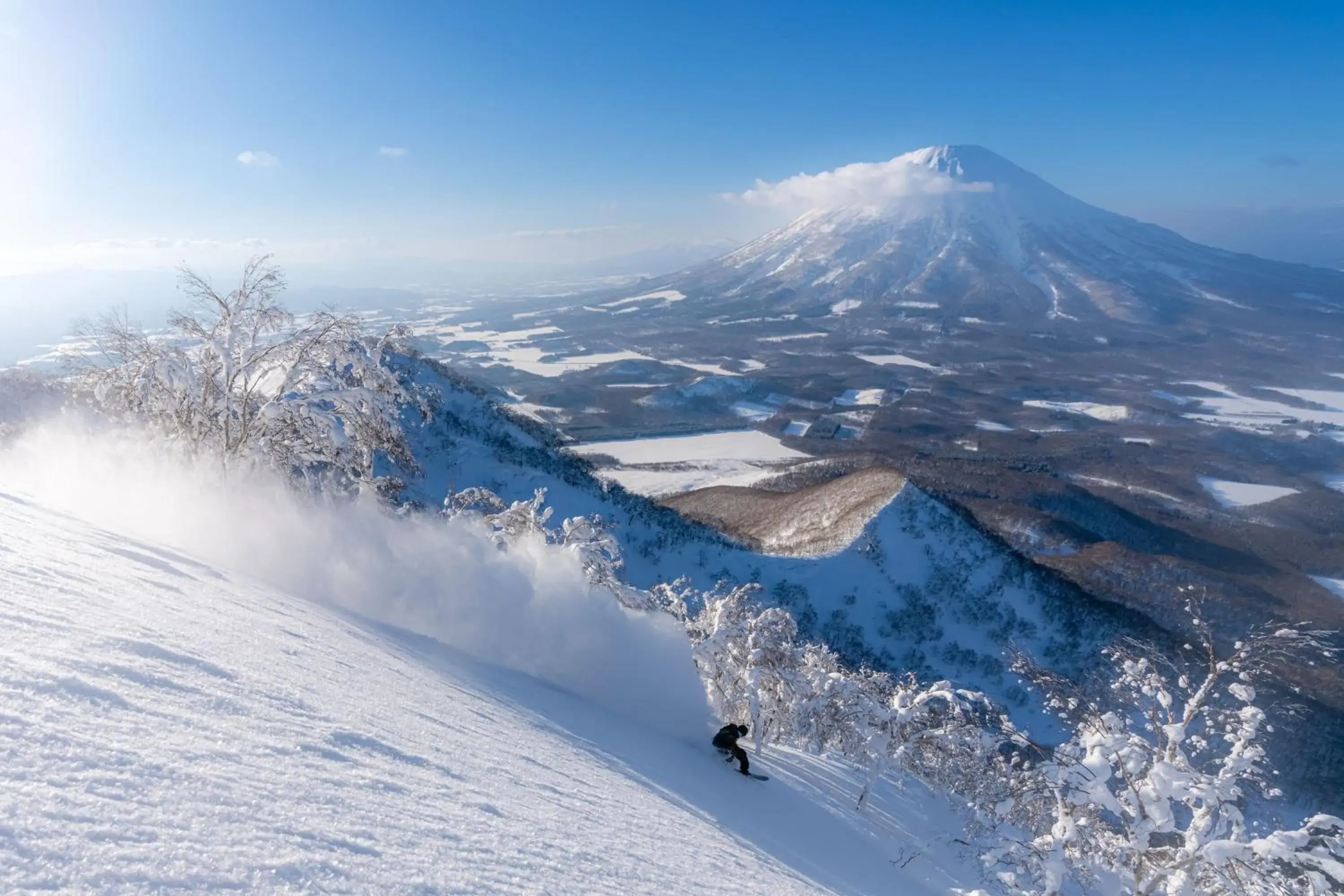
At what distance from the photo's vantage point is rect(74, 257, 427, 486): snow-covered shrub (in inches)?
480

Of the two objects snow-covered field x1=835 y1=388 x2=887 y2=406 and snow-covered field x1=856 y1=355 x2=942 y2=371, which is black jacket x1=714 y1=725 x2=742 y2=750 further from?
snow-covered field x1=856 y1=355 x2=942 y2=371

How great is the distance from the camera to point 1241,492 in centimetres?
8950

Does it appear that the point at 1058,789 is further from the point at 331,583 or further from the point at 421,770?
the point at 331,583

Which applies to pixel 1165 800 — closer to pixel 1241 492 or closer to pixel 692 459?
pixel 692 459

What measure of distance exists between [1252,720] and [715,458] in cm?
8582

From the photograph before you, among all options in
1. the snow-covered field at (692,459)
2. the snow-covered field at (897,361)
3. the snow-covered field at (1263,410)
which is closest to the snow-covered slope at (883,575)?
the snow-covered field at (692,459)

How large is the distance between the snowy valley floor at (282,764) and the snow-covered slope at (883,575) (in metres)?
32.4

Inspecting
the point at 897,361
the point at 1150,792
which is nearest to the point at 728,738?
the point at 1150,792

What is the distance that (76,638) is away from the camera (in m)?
4.09

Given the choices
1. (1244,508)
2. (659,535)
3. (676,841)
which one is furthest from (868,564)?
(1244,508)

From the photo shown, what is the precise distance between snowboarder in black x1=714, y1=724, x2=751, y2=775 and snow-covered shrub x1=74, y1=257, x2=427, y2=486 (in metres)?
7.73

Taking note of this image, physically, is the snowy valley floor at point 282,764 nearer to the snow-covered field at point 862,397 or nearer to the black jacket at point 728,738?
the black jacket at point 728,738

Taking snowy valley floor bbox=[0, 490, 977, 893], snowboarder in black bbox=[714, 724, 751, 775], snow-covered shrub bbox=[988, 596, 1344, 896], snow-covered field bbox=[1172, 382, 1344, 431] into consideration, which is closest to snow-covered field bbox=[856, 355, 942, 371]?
snow-covered field bbox=[1172, 382, 1344, 431]

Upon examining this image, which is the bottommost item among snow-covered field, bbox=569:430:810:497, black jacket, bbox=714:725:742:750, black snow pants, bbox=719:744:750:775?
snow-covered field, bbox=569:430:810:497
